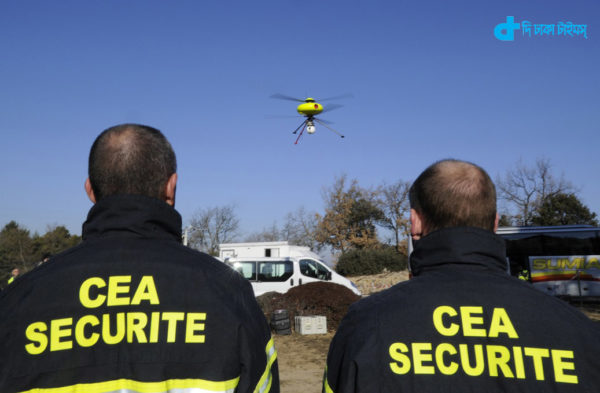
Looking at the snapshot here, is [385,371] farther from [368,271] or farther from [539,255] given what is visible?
[368,271]

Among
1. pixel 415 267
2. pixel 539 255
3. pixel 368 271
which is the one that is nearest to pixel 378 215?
pixel 368 271

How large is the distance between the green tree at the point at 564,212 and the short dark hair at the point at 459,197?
40464 mm

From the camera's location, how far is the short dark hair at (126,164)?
1.92 meters

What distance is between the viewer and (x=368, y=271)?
32469 millimetres

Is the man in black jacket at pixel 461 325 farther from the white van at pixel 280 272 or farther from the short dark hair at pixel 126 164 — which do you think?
the white van at pixel 280 272

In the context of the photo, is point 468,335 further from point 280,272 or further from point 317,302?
point 280,272

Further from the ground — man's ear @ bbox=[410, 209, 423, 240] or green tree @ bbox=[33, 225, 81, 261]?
green tree @ bbox=[33, 225, 81, 261]

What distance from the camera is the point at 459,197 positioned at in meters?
1.92

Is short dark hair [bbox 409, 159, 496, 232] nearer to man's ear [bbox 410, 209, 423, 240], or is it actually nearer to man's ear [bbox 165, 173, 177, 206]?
man's ear [bbox 410, 209, 423, 240]

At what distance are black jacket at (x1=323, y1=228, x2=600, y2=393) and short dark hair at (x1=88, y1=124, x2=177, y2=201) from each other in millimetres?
1079

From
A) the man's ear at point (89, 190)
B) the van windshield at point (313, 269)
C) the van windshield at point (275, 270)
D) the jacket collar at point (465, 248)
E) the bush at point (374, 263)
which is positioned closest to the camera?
the jacket collar at point (465, 248)

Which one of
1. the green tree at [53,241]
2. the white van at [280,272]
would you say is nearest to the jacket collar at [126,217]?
the white van at [280,272]

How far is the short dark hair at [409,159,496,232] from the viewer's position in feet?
6.28

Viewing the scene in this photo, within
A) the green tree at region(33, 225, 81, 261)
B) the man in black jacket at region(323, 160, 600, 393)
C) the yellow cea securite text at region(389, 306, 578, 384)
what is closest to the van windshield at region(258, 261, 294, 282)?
the man in black jacket at region(323, 160, 600, 393)
